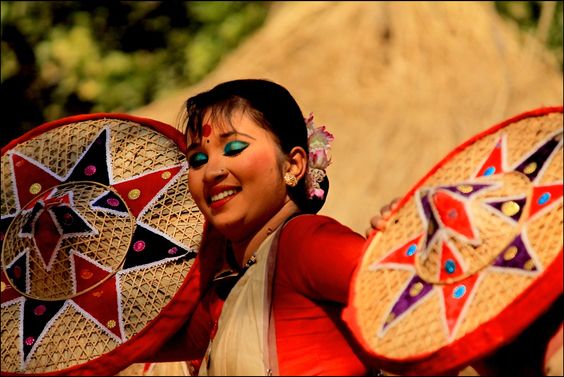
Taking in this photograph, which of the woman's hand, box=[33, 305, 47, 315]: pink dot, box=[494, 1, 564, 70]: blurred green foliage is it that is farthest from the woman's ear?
box=[494, 1, 564, 70]: blurred green foliage

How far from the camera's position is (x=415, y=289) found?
6.57 ft

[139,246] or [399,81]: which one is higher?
[399,81]

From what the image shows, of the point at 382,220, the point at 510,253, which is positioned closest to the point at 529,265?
the point at 510,253

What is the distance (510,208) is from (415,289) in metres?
0.21

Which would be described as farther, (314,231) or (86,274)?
(86,274)

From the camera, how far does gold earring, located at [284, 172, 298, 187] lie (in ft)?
7.47

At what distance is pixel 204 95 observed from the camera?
2.34 m

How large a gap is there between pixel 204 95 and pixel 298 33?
8.26 feet

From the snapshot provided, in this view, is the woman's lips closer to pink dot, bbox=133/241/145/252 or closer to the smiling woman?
the smiling woman

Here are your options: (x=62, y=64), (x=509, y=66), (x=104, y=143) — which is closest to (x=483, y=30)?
(x=509, y=66)

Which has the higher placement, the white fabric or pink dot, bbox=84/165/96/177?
pink dot, bbox=84/165/96/177

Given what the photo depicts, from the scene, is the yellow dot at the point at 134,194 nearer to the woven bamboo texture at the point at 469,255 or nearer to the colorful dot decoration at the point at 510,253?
the woven bamboo texture at the point at 469,255

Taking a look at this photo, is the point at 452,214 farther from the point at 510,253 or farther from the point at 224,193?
the point at 224,193

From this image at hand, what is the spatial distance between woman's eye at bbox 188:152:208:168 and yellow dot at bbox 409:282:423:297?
0.51 metres
